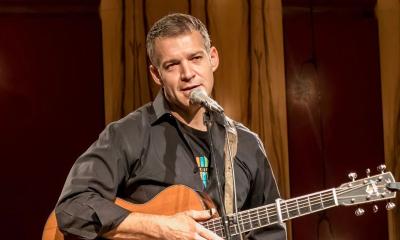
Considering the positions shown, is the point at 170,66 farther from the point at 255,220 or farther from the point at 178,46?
the point at 255,220

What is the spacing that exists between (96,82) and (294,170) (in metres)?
1.24

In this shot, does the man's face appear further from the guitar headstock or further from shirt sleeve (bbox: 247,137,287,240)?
the guitar headstock

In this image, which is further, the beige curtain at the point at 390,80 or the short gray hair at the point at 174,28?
the beige curtain at the point at 390,80

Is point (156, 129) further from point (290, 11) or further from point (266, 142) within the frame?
point (290, 11)

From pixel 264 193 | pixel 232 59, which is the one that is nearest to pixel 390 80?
pixel 232 59

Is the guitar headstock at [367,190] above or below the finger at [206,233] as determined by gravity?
above

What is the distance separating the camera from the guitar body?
2.13 meters

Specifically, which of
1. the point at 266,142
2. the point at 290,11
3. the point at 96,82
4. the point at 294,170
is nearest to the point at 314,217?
the point at 294,170

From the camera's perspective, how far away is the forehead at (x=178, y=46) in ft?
7.38

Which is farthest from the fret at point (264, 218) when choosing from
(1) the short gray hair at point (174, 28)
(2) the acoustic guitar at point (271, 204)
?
(1) the short gray hair at point (174, 28)

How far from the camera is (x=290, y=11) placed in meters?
3.53

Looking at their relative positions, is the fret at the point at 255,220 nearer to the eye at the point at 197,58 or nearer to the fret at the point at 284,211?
the fret at the point at 284,211

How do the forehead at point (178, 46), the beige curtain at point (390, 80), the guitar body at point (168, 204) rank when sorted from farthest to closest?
the beige curtain at point (390, 80)
the forehead at point (178, 46)
the guitar body at point (168, 204)

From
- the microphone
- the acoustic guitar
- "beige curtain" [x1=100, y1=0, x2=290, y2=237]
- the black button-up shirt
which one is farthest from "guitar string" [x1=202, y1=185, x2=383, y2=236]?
"beige curtain" [x1=100, y1=0, x2=290, y2=237]
